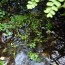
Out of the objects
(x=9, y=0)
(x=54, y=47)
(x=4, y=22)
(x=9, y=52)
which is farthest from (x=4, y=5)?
(x=54, y=47)

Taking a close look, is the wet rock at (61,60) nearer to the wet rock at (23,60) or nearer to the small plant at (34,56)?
the wet rock at (23,60)

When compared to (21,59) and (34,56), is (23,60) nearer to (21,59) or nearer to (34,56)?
(21,59)

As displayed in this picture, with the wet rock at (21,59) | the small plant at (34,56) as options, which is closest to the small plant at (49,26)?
the small plant at (34,56)

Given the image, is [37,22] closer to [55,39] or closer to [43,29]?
[43,29]

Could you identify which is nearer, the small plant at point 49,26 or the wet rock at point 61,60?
the wet rock at point 61,60

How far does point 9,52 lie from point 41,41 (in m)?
0.64

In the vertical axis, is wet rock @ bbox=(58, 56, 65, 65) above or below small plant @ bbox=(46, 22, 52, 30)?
below

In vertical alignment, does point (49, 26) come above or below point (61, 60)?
above

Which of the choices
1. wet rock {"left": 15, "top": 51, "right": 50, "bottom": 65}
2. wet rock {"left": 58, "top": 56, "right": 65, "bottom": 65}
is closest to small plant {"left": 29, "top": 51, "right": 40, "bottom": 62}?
wet rock {"left": 15, "top": 51, "right": 50, "bottom": 65}

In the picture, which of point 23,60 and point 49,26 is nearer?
point 23,60

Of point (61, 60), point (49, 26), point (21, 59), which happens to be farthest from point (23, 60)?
point (49, 26)

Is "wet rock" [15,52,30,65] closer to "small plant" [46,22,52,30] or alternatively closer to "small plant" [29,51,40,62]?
"small plant" [29,51,40,62]

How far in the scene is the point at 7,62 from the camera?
3838mm

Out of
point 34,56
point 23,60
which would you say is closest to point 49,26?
point 34,56
